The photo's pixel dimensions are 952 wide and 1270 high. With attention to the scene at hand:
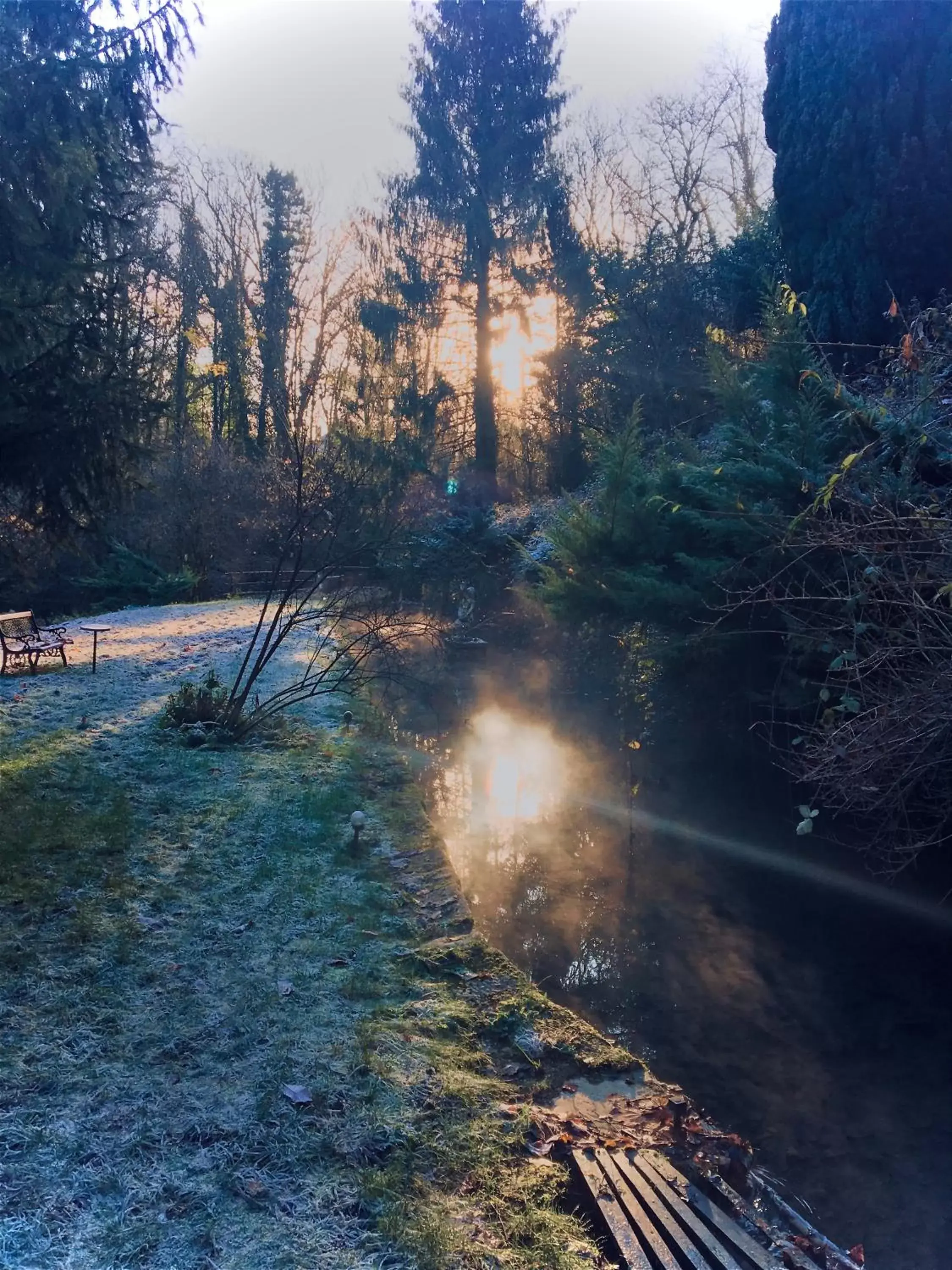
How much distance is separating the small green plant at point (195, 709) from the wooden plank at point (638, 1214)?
6.14m

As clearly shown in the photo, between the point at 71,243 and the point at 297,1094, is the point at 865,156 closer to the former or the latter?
the point at 71,243

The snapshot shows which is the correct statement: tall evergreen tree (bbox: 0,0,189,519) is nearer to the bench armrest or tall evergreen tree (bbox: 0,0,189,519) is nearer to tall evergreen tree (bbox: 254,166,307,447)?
the bench armrest

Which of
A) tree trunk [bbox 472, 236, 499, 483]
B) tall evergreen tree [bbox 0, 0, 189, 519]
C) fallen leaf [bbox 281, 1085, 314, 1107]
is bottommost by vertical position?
fallen leaf [bbox 281, 1085, 314, 1107]

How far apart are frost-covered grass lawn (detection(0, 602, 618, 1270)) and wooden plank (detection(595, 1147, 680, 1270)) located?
23 cm

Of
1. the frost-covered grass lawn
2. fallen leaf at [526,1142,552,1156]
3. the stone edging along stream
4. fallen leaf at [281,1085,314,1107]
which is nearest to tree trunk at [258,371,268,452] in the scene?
the frost-covered grass lawn

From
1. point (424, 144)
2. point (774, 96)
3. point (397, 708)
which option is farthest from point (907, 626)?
point (424, 144)

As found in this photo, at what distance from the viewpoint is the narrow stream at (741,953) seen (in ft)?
13.4

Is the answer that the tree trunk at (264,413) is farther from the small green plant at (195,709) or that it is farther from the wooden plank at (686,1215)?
the wooden plank at (686,1215)

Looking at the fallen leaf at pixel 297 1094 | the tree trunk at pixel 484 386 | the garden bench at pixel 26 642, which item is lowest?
the fallen leaf at pixel 297 1094

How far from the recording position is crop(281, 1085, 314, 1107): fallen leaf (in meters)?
3.58

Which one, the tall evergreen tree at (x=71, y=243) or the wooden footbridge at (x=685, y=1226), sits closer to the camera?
the wooden footbridge at (x=685, y=1226)

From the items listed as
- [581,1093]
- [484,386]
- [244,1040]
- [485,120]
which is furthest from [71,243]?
[485,120]

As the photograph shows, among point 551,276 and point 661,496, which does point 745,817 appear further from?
point 551,276

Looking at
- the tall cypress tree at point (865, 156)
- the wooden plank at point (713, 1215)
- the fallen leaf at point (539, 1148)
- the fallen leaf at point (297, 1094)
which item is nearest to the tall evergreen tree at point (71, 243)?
the fallen leaf at point (297, 1094)
